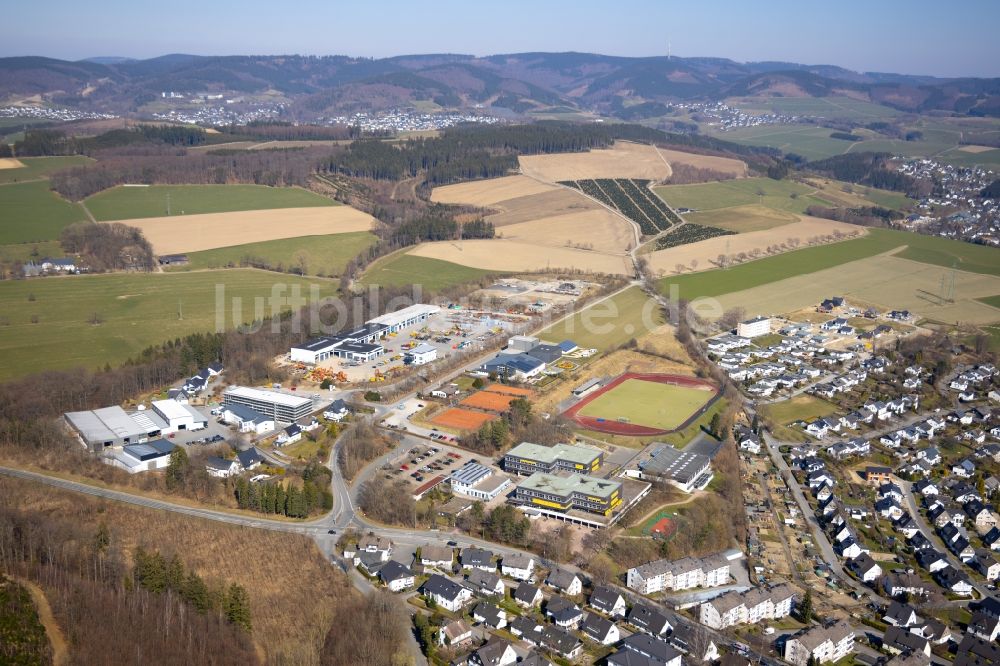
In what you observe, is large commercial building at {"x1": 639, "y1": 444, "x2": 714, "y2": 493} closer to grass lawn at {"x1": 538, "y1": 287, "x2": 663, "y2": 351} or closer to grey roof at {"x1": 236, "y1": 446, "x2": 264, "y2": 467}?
grass lawn at {"x1": 538, "y1": 287, "x2": 663, "y2": 351}

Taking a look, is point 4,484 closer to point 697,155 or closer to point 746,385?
point 746,385

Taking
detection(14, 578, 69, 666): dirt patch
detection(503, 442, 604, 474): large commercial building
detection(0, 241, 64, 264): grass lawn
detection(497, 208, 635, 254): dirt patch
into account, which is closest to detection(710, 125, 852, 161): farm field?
detection(497, 208, 635, 254): dirt patch

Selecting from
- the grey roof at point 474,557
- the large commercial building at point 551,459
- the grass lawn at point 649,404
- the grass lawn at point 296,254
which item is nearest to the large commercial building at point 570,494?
the large commercial building at point 551,459

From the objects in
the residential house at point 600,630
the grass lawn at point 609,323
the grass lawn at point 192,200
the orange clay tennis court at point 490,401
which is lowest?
the residential house at point 600,630

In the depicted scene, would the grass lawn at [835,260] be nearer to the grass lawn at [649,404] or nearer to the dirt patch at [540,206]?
the grass lawn at [649,404]

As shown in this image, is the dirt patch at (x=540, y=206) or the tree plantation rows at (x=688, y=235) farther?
the dirt patch at (x=540, y=206)

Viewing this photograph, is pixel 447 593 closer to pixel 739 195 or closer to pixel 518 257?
pixel 518 257
